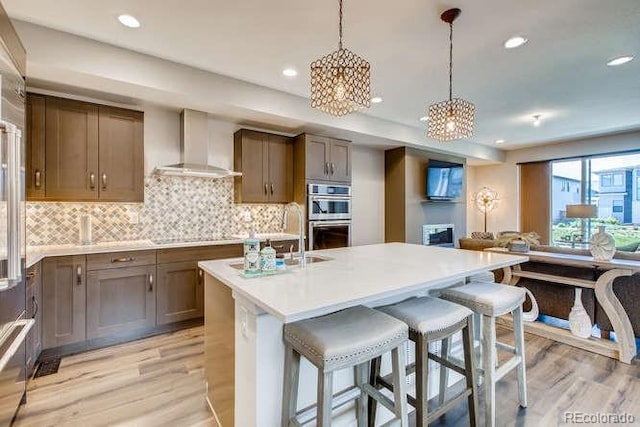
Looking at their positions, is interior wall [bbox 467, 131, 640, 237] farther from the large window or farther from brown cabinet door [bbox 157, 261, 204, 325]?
brown cabinet door [bbox 157, 261, 204, 325]

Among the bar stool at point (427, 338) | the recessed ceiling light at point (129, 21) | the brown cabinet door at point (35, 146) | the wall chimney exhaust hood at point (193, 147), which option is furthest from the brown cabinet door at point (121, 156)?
the bar stool at point (427, 338)

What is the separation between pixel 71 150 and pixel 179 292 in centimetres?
168

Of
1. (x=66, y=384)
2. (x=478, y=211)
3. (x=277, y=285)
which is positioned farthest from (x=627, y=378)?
(x=478, y=211)

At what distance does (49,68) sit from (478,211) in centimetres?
832

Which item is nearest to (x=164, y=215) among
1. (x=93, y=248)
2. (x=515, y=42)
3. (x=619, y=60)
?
(x=93, y=248)

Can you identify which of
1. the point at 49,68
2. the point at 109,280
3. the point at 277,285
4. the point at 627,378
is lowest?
the point at 627,378

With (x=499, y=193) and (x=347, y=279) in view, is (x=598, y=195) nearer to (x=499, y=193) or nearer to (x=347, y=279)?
(x=499, y=193)

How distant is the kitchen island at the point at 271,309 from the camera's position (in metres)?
1.28

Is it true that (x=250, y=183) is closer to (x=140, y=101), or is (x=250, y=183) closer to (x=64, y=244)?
(x=140, y=101)

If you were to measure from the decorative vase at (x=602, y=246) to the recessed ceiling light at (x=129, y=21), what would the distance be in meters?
4.27

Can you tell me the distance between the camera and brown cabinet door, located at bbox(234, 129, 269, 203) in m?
3.92

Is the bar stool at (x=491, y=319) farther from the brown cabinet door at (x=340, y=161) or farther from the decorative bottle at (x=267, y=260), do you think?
the brown cabinet door at (x=340, y=161)

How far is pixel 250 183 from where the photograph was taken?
3.96 meters

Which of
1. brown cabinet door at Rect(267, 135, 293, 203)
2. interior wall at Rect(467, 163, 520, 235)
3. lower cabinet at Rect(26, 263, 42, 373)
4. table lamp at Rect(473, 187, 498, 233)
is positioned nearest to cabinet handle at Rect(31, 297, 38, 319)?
lower cabinet at Rect(26, 263, 42, 373)
